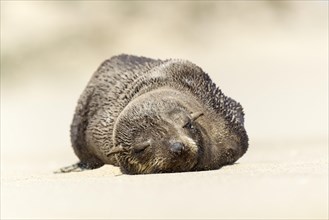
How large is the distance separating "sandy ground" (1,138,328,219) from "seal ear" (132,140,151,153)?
283mm

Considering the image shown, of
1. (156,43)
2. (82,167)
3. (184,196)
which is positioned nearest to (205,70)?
(156,43)

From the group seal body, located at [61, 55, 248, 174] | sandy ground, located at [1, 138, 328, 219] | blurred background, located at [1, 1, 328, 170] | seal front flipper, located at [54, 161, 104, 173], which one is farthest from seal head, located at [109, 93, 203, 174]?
blurred background, located at [1, 1, 328, 170]

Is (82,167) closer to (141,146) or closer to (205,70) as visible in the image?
(141,146)

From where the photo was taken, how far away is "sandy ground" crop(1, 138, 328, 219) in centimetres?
585

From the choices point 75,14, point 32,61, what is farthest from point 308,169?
point 75,14

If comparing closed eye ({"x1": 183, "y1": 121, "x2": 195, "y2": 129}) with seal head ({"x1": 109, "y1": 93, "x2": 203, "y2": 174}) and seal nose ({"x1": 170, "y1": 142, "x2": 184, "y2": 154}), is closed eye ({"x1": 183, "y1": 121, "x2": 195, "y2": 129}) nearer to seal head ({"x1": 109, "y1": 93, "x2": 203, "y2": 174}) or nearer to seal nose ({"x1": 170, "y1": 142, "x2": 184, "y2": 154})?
seal head ({"x1": 109, "y1": 93, "x2": 203, "y2": 174})

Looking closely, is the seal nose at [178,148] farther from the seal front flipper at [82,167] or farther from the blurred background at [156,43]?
the blurred background at [156,43]

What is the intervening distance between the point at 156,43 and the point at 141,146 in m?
19.1

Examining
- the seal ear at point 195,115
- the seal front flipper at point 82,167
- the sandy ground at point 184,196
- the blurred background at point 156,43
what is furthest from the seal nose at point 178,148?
the blurred background at point 156,43

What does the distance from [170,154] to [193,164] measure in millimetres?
238

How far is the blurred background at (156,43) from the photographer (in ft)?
67.4

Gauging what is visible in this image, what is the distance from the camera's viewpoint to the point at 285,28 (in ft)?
90.2

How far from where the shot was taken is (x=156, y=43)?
27406 mm

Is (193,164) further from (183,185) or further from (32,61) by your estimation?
(32,61)
